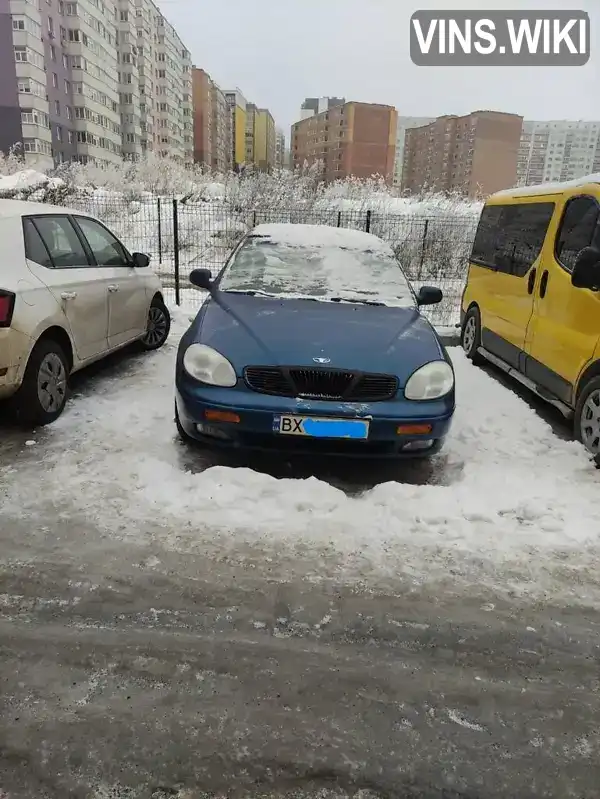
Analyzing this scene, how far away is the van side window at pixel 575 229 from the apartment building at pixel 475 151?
71924 mm

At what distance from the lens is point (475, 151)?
77.8 meters

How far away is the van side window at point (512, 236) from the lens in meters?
5.61

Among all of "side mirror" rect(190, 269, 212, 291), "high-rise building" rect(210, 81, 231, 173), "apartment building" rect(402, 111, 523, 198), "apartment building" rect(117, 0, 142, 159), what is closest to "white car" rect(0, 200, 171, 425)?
"side mirror" rect(190, 269, 212, 291)

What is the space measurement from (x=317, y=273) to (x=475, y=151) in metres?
83.1

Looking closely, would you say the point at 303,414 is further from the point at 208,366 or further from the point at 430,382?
the point at 430,382

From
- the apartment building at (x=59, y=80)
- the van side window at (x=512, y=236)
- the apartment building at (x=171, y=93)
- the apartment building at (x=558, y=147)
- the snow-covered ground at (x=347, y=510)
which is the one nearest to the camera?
the snow-covered ground at (x=347, y=510)

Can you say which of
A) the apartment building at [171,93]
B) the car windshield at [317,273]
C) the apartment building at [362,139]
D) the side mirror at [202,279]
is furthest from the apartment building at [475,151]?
the side mirror at [202,279]

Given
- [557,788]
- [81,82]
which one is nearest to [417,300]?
[557,788]

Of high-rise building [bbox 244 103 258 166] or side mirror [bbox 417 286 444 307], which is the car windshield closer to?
side mirror [bbox 417 286 444 307]

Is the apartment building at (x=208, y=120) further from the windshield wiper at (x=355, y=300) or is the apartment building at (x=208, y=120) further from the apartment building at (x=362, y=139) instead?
the windshield wiper at (x=355, y=300)

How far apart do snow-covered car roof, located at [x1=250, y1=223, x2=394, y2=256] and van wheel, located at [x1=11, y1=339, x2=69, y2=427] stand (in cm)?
224

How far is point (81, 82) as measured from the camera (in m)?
56.8

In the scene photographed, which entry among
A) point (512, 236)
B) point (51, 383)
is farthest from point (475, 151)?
point (51, 383)

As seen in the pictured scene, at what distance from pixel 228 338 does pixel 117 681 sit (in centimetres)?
228
